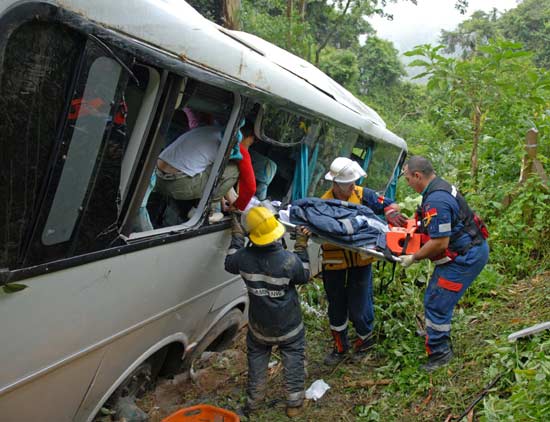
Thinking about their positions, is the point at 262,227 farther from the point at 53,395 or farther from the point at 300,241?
the point at 53,395

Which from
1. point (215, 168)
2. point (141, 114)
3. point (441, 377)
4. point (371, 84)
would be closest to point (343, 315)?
point (441, 377)

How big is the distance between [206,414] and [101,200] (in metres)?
1.75

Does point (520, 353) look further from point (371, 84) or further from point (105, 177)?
point (371, 84)

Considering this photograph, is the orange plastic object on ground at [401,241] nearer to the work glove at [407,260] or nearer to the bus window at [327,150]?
the work glove at [407,260]

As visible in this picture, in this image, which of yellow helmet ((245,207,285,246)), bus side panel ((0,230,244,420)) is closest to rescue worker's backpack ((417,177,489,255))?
yellow helmet ((245,207,285,246))

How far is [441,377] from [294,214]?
1664mm

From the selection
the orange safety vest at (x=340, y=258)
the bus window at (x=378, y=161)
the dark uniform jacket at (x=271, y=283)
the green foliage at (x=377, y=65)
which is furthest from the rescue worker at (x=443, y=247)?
the green foliage at (x=377, y=65)

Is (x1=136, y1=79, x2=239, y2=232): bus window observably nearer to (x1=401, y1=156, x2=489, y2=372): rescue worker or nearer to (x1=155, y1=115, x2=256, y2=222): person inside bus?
(x1=155, y1=115, x2=256, y2=222): person inside bus

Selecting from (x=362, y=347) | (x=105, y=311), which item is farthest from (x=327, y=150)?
(x=105, y=311)

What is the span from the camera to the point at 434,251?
3410 millimetres

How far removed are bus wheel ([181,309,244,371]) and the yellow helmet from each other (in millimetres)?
983

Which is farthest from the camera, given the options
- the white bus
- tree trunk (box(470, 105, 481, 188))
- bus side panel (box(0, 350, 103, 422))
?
tree trunk (box(470, 105, 481, 188))

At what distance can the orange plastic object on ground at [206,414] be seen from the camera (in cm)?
305

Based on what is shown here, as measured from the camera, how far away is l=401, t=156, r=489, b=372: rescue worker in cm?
339
